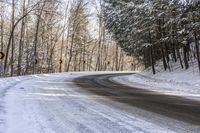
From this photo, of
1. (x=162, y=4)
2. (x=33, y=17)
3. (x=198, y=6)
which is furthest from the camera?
(x=33, y=17)

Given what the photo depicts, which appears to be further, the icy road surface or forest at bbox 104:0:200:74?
forest at bbox 104:0:200:74

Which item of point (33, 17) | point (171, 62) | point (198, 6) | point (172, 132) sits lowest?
point (172, 132)

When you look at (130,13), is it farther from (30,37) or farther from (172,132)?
(30,37)

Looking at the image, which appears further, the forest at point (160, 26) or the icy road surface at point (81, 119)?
the forest at point (160, 26)

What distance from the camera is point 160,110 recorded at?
34.2ft

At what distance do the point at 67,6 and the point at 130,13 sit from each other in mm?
28999

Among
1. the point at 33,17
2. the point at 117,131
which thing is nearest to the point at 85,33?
the point at 33,17

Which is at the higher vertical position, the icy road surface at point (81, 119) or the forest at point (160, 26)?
the forest at point (160, 26)

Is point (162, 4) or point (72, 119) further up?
point (162, 4)

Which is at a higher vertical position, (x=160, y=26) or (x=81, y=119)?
(x=160, y=26)

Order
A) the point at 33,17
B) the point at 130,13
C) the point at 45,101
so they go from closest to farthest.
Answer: the point at 45,101
the point at 130,13
the point at 33,17

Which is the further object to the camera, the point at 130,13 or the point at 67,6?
the point at 67,6

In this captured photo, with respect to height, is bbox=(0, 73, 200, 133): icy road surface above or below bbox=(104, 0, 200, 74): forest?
below

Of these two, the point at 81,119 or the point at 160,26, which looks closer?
the point at 81,119
